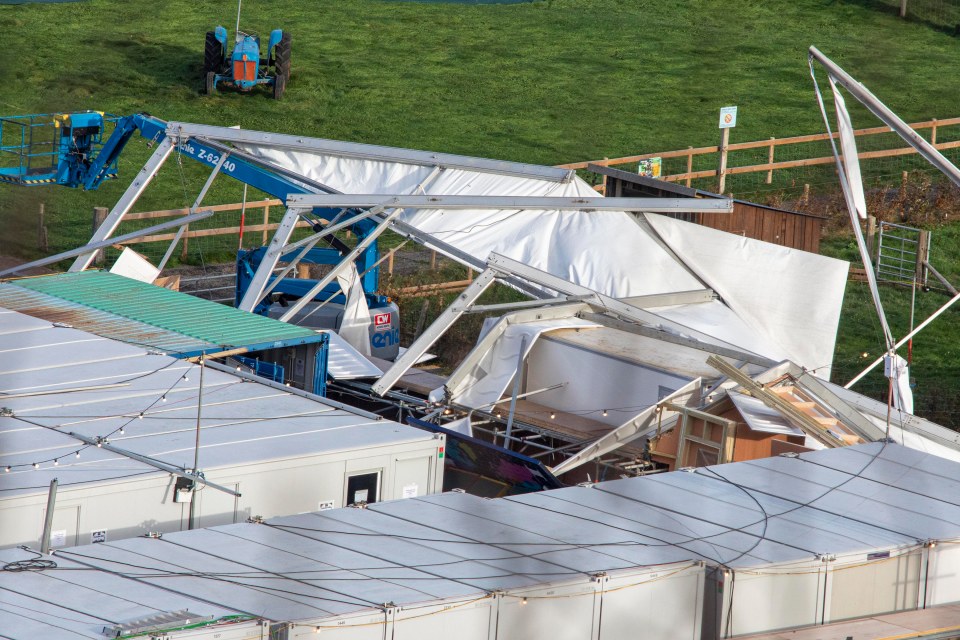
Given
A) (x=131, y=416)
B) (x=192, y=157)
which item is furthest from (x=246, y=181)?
(x=131, y=416)

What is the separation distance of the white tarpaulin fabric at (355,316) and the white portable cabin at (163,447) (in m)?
3.46

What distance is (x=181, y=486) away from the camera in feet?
24.6

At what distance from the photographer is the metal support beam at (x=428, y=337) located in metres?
11.5

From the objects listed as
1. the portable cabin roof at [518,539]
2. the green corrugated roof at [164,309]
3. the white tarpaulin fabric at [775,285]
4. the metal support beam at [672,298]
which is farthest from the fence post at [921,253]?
the portable cabin roof at [518,539]

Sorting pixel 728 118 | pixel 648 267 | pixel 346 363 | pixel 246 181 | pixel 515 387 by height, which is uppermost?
pixel 728 118

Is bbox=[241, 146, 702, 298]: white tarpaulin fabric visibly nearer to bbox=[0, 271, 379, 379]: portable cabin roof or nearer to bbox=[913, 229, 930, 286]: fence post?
bbox=[0, 271, 379, 379]: portable cabin roof

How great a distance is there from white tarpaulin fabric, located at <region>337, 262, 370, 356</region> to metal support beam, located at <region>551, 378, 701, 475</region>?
3676mm

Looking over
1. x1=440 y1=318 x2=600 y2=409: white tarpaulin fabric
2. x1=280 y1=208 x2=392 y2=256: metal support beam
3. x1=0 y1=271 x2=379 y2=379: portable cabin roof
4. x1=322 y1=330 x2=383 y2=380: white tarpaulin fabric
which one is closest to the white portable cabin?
x1=0 y1=271 x2=379 y2=379: portable cabin roof

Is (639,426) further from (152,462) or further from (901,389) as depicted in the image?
(152,462)

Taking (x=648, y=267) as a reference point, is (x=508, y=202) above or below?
above

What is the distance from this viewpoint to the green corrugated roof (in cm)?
1110

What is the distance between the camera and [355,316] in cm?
1363

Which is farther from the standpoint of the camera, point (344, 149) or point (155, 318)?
point (344, 149)

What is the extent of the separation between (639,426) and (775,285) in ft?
11.5
